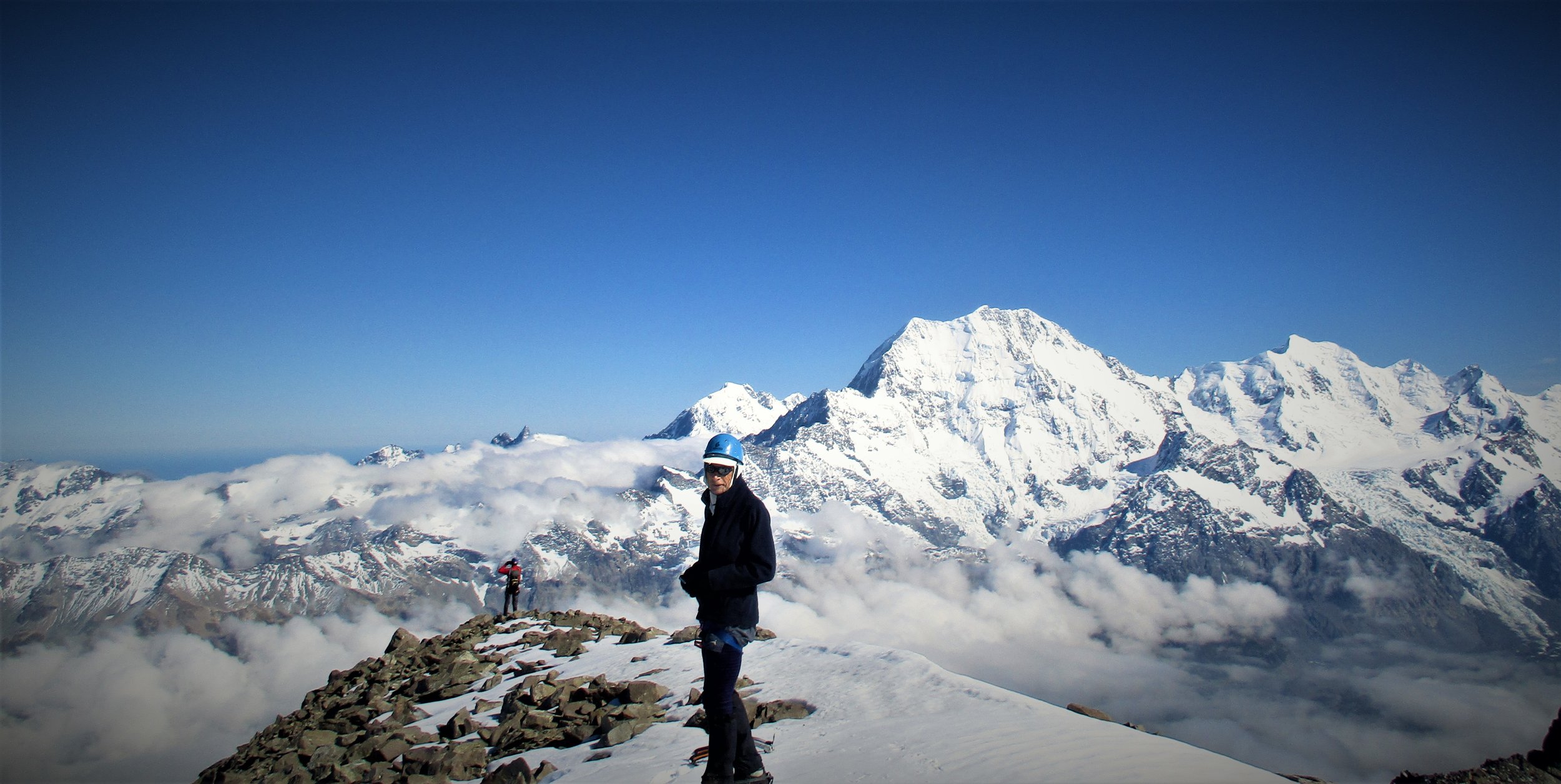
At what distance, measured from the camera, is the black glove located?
7258mm

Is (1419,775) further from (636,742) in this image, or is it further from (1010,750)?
(636,742)

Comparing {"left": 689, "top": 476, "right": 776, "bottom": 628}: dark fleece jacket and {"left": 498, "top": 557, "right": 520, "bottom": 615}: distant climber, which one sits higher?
{"left": 689, "top": 476, "right": 776, "bottom": 628}: dark fleece jacket

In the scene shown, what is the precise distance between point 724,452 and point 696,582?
1484 millimetres

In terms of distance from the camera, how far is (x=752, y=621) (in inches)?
299

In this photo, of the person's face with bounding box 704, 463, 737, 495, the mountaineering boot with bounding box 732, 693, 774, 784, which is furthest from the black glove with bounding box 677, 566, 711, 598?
the mountaineering boot with bounding box 732, 693, 774, 784

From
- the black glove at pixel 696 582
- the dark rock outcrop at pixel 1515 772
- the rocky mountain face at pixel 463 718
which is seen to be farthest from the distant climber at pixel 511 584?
the dark rock outcrop at pixel 1515 772

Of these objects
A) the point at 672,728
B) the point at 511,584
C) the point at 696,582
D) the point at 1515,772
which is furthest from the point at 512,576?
the point at 1515,772

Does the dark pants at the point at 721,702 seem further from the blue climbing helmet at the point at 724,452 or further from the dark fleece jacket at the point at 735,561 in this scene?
the blue climbing helmet at the point at 724,452

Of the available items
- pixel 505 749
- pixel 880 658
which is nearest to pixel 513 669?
pixel 505 749

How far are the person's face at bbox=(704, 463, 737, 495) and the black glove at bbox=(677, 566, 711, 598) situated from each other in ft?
Result: 2.98

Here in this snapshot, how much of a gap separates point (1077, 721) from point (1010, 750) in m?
1.69

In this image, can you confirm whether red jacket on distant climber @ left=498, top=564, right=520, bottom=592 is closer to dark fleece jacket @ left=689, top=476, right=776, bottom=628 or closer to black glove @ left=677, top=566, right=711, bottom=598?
black glove @ left=677, top=566, right=711, bottom=598

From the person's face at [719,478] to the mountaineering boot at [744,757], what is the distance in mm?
2402

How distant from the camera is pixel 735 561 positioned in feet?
24.2
